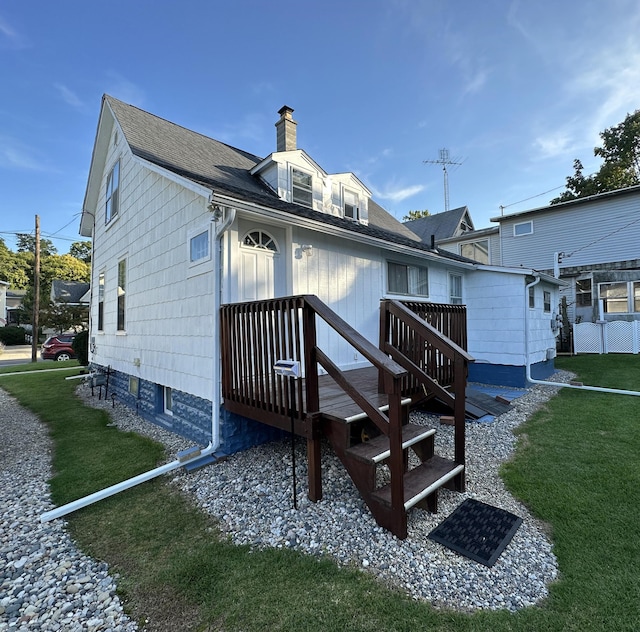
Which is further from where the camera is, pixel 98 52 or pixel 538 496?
pixel 98 52

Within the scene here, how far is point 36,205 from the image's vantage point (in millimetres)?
19688

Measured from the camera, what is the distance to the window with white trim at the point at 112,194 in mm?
8266

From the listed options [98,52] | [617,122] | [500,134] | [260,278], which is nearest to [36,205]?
[98,52]

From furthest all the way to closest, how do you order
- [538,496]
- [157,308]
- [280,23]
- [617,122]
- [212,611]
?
1. [617,122]
2. [280,23]
3. [157,308]
4. [538,496]
5. [212,611]

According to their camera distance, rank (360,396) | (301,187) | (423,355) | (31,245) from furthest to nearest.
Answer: (31,245) < (301,187) < (423,355) < (360,396)

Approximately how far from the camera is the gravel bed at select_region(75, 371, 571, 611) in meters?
2.18

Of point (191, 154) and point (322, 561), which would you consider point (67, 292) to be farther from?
point (322, 561)

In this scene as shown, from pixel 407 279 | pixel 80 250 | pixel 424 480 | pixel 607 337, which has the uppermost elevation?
pixel 80 250

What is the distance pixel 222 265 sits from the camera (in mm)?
4422

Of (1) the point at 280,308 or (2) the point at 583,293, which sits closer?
(1) the point at 280,308

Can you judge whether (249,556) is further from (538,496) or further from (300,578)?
(538,496)

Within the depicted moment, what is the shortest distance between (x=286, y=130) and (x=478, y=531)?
28.4 feet

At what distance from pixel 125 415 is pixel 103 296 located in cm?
405

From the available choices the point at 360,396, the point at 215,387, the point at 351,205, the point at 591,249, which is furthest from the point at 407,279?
the point at 591,249
